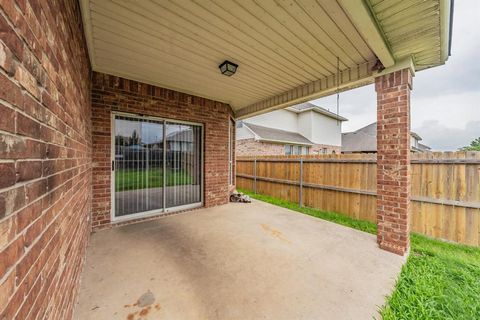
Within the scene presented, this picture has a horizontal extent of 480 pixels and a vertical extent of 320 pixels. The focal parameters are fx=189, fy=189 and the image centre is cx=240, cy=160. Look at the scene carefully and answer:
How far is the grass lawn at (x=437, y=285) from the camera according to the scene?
5.94 ft

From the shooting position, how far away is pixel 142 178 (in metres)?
4.12

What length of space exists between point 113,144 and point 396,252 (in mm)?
5282

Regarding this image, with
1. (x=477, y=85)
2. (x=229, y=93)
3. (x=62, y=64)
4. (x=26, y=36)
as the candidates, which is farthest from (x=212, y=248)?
(x=477, y=85)

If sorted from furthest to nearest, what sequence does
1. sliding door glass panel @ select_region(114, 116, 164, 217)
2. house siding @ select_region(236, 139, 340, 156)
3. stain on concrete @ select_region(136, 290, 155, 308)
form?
house siding @ select_region(236, 139, 340, 156) < sliding door glass panel @ select_region(114, 116, 164, 217) < stain on concrete @ select_region(136, 290, 155, 308)

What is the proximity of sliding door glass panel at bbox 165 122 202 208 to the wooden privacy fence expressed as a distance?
3.01m

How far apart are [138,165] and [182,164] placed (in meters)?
1.00

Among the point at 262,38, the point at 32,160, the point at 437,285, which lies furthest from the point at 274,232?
the point at 32,160

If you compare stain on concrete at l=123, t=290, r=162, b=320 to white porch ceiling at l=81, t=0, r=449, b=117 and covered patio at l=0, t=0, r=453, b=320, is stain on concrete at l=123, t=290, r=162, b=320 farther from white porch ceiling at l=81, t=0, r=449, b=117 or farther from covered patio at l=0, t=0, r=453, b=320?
white porch ceiling at l=81, t=0, r=449, b=117

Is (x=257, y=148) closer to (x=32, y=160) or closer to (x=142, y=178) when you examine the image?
(x=142, y=178)

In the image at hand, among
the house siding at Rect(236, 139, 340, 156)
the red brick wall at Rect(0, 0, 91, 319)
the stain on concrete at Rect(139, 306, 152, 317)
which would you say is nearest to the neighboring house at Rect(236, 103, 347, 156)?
the house siding at Rect(236, 139, 340, 156)

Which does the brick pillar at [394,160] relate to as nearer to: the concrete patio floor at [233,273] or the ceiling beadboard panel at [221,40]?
the concrete patio floor at [233,273]

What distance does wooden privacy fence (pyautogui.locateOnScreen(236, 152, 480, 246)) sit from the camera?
3207 millimetres

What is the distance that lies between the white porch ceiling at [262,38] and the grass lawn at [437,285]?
9.51 ft

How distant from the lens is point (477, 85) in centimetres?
1742
